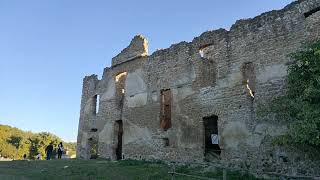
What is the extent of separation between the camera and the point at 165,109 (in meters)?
16.8

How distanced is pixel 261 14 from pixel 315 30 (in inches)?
89.2

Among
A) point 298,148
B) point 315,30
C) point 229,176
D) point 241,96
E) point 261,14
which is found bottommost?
point 229,176

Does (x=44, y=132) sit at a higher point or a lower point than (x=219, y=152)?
higher

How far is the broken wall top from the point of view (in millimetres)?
18734

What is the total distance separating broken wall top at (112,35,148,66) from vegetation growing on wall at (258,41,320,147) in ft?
28.7

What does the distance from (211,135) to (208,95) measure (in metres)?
1.75

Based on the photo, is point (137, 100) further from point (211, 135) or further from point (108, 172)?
point (108, 172)

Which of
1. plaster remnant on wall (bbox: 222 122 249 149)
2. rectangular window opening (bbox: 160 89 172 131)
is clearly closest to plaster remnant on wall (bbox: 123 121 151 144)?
rectangular window opening (bbox: 160 89 172 131)

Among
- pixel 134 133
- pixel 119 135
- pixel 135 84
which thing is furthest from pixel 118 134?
pixel 135 84

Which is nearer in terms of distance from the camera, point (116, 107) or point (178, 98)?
point (178, 98)

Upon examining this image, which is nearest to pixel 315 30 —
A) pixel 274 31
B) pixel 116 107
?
pixel 274 31

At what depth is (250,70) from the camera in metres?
13.4

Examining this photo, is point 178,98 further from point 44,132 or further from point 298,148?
point 44,132

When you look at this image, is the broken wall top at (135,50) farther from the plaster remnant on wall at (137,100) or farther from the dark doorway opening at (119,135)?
the dark doorway opening at (119,135)
